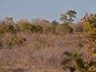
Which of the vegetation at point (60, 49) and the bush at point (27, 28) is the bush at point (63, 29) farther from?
the bush at point (27, 28)

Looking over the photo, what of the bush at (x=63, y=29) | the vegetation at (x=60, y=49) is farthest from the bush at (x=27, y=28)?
the bush at (x=63, y=29)

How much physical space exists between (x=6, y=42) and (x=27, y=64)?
10247mm

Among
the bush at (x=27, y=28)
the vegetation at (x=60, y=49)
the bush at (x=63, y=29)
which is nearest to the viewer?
the vegetation at (x=60, y=49)

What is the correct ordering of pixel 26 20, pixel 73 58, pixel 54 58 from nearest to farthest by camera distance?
pixel 73 58
pixel 54 58
pixel 26 20

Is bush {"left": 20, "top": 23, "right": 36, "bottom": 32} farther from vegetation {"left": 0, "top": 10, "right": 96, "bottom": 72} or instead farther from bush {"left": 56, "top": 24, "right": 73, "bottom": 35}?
bush {"left": 56, "top": 24, "right": 73, "bottom": 35}

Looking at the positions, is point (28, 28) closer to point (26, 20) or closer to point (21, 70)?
point (26, 20)

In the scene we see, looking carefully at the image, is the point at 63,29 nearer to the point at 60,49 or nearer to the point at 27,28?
the point at 27,28

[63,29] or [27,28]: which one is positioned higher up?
[27,28]

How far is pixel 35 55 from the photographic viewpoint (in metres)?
18.1

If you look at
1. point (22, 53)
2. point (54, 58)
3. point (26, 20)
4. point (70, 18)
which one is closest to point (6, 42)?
point (22, 53)

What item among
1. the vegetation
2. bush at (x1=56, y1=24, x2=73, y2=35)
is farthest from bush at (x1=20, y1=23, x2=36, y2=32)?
bush at (x1=56, y1=24, x2=73, y2=35)

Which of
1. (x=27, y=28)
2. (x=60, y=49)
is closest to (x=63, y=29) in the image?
(x=27, y=28)

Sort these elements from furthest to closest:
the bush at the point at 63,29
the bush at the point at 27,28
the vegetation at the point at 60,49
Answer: the bush at the point at 63,29, the bush at the point at 27,28, the vegetation at the point at 60,49

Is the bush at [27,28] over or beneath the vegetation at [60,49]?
over
